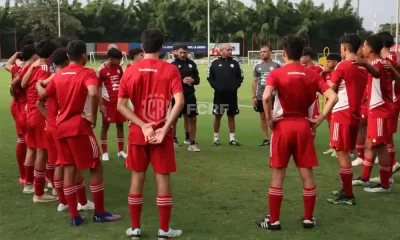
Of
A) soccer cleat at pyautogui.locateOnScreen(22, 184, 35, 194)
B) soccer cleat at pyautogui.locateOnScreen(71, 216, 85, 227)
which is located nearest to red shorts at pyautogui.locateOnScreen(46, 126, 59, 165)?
soccer cleat at pyautogui.locateOnScreen(22, 184, 35, 194)

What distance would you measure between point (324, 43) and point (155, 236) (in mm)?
68790

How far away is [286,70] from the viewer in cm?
523

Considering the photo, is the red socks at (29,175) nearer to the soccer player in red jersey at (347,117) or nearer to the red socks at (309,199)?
the red socks at (309,199)

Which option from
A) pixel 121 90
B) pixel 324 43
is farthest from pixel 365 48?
pixel 324 43

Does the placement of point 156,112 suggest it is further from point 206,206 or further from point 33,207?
point 33,207

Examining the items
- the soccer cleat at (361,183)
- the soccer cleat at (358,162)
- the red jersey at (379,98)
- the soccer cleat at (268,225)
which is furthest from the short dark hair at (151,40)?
the soccer cleat at (358,162)

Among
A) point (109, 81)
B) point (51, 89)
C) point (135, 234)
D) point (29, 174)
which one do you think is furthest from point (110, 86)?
point (135, 234)

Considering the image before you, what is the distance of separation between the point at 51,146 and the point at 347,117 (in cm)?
362

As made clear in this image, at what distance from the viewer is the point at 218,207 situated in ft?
20.4

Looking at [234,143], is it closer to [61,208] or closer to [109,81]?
[109,81]

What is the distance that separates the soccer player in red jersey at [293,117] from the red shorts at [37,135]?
2916 millimetres

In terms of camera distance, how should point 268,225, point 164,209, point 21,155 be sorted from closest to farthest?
1. point 164,209
2. point 268,225
3. point 21,155

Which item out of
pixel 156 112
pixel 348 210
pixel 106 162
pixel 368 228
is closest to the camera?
pixel 156 112

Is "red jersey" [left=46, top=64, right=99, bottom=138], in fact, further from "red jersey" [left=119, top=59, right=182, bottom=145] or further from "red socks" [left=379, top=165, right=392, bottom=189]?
"red socks" [left=379, top=165, right=392, bottom=189]
